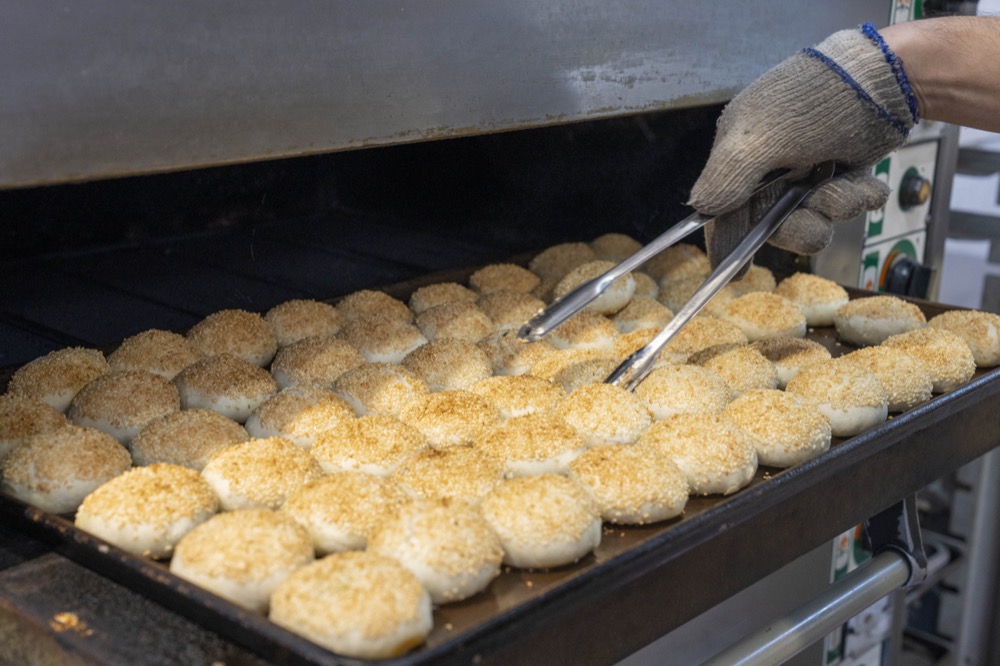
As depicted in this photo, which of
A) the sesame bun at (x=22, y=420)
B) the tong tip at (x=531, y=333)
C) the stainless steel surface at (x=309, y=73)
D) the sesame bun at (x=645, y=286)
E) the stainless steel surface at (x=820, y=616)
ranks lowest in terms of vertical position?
the stainless steel surface at (x=820, y=616)

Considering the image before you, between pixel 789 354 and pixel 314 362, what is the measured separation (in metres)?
0.95

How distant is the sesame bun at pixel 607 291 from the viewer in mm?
2223

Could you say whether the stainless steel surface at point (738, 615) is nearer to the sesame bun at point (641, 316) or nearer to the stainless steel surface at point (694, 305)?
the stainless steel surface at point (694, 305)

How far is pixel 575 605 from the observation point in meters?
1.13

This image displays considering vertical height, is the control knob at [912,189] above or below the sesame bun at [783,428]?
above

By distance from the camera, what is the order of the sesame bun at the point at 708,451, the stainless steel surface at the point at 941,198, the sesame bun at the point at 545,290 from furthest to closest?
the stainless steel surface at the point at 941,198, the sesame bun at the point at 545,290, the sesame bun at the point at 708,451

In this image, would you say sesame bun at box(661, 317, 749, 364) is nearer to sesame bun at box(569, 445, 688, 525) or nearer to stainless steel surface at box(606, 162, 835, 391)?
stainless steel surface at box(606, 162, 835, 391)

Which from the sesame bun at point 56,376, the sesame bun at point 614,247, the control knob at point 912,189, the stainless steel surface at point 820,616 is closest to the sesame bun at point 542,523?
the stainless steel surface at point 820,616

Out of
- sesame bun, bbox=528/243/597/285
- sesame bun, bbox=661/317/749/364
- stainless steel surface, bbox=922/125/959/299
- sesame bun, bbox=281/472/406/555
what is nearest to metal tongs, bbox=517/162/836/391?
sesame bun, bbox=661/317/749/364

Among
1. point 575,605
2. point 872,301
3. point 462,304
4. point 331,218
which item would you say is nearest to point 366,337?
point 462,304

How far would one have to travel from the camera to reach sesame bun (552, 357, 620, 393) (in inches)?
71.7

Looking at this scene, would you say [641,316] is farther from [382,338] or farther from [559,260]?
[382,338]

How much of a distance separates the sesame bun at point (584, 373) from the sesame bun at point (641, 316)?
32 centimetres

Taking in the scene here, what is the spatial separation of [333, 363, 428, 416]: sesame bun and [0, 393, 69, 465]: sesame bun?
1.55 ft
